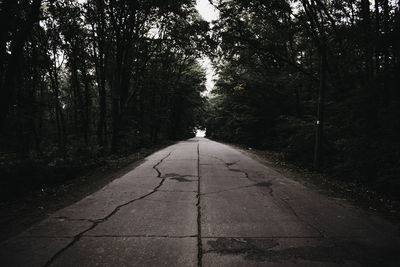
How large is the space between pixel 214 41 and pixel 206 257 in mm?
11812

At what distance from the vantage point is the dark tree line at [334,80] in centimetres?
709

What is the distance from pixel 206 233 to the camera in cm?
376

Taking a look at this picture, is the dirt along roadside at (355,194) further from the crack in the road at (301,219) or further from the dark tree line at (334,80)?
the crack in the road at (301,219)

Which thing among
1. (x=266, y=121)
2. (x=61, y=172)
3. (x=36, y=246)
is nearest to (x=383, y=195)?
(x=36, y=246)

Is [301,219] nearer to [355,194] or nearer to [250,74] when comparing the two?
[355,194]

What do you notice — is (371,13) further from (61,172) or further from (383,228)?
(61,172)

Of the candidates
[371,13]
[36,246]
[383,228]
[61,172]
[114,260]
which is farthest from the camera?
[371,13]

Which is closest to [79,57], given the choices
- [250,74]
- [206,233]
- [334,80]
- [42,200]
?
[250,74]

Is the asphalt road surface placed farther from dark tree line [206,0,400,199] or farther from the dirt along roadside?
dark tree line [206,0,400,199]

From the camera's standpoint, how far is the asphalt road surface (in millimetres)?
3053

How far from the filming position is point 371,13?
10820 millimetres

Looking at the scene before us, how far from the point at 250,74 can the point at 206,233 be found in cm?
1846

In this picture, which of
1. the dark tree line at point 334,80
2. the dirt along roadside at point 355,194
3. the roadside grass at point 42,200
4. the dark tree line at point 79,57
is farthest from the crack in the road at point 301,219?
the dark tree line at point 79,57

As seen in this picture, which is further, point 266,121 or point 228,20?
point 266,121
